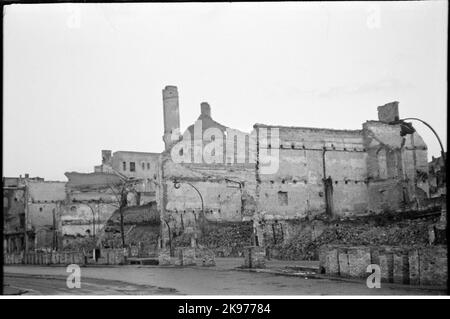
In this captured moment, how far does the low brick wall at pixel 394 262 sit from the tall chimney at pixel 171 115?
96.1 feet

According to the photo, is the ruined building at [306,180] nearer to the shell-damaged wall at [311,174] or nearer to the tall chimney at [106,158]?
the shell-damaged wall at [311,174]

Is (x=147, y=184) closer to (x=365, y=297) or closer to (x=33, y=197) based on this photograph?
(x=33, y=197)

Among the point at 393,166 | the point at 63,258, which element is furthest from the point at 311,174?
the point at 63,258

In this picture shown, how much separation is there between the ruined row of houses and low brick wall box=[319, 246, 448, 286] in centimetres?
1467

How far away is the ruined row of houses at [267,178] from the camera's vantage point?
3462cm

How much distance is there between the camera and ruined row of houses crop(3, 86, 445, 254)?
34.6m

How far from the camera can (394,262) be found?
1445 cm

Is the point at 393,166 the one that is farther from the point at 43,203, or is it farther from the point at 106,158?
the point at 43,203

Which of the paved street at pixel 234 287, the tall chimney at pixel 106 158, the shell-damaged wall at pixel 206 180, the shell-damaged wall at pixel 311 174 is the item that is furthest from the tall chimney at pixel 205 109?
the paved street at pixel 234 287

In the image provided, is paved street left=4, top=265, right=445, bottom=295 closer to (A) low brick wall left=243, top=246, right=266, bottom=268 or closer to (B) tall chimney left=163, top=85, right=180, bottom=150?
(A) low brick wall left=243, top=246, right=266, bottom=268

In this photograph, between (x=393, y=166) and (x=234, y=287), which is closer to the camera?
(x=234, y=287)

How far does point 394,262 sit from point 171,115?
108ft
